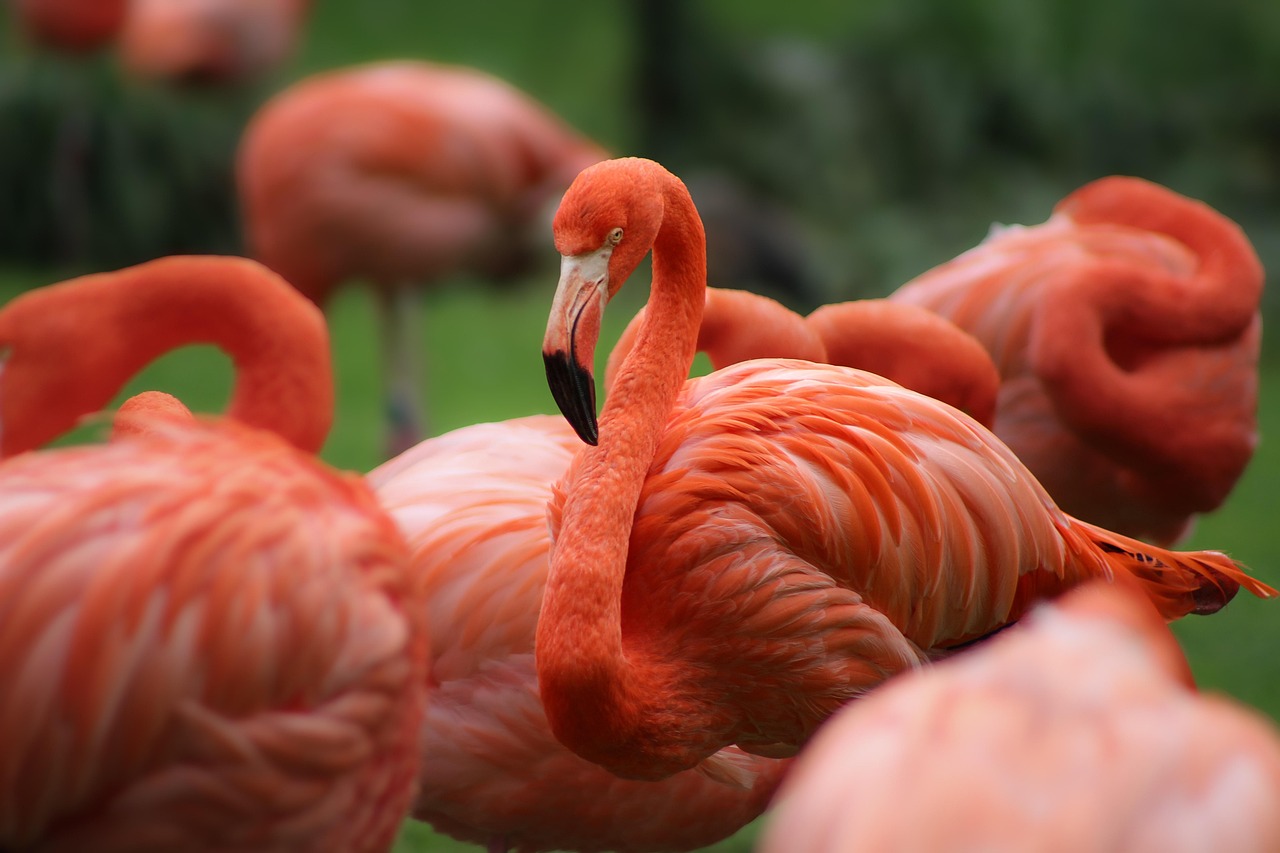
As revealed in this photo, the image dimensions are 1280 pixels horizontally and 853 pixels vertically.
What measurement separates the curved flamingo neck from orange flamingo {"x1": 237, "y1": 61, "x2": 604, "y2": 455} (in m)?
2.84

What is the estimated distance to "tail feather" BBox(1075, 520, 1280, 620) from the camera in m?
2.64

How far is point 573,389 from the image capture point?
215 cm

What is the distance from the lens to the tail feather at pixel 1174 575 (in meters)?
2.64

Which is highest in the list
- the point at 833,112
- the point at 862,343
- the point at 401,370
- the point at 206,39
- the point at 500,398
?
the point at 862,343

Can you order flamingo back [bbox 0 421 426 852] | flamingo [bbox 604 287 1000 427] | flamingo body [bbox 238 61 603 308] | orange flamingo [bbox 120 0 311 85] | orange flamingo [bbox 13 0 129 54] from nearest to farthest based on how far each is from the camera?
flamingo back [bbox 0 421 426 852] → flamingo [bbox 604 287 1000 427] → flamingo body [bbox 238 61 603 308] → orange flamingo [bbox 120 0 311 85] → orange flamingo [bbox 13 0 129 54]

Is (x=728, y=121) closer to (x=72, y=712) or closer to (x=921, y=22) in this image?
(x=921, y=22)

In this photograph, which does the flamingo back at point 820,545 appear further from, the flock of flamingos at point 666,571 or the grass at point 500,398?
the grass at point 500,398

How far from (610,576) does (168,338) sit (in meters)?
1.23

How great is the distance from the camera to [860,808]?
1.26 meters

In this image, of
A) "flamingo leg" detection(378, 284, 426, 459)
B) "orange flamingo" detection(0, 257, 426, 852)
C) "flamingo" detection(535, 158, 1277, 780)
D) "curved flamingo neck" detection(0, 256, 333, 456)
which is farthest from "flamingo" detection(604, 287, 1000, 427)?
"flamingo leg" detection(378, 284, 426, 459)

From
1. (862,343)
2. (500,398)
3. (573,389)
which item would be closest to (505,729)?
(573,389)

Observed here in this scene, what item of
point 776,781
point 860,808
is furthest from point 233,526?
point 776,781

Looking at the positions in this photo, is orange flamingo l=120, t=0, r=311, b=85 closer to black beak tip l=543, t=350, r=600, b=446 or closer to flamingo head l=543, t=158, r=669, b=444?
flamingo head l=543, t=158, r=669, b=444

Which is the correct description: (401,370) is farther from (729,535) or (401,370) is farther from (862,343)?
(729,535)
